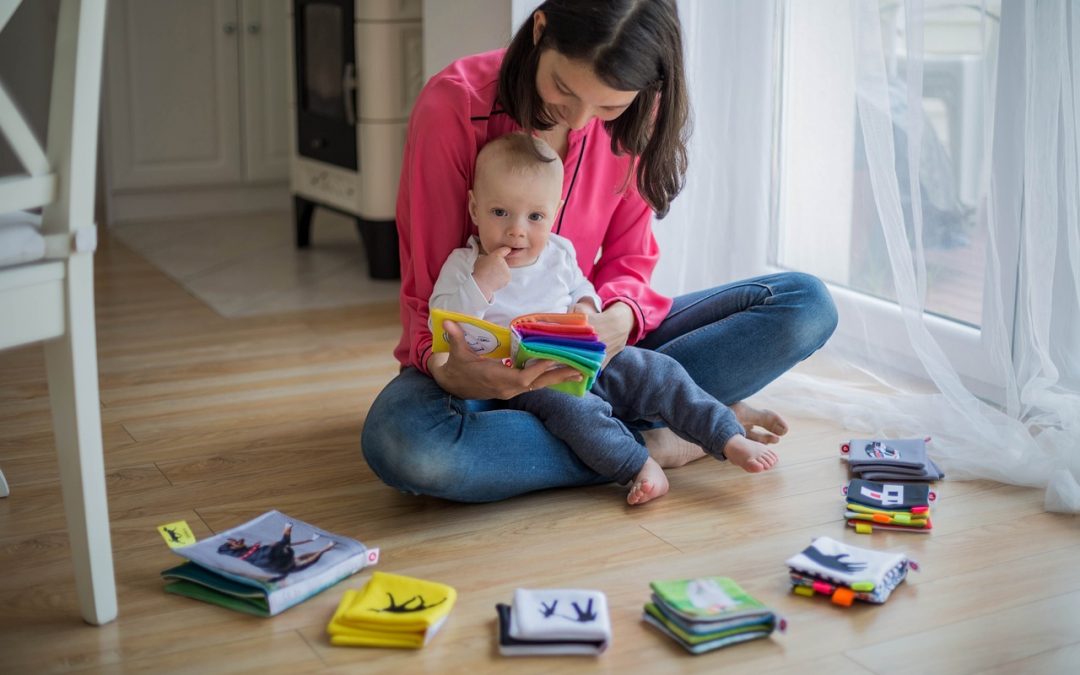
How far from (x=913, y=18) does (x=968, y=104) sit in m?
0.33

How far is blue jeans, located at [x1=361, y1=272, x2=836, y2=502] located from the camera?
173 cm

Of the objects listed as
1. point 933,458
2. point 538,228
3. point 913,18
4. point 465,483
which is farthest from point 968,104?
point 465,483

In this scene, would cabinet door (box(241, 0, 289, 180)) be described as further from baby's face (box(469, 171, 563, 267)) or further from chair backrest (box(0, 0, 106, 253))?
chair backrest (box(0, 0, 106, 253))

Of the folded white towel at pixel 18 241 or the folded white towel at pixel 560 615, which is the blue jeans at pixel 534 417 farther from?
the folded white towel at pixel 18 241

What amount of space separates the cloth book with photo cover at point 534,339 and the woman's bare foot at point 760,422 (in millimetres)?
427

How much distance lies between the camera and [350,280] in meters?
3.36

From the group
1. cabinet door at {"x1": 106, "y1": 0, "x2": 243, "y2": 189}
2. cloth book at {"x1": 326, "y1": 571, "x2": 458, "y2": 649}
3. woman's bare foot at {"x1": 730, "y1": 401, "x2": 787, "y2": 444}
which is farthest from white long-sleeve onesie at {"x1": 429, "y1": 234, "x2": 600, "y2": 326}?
cabinet door at {"x1": 106, "y1": 0, "x2": 243, "y2": 189}

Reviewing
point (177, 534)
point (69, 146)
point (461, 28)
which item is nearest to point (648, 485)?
point (177, 534)

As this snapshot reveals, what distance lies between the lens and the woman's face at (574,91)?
161 cm

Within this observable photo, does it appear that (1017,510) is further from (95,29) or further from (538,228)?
(95,29)

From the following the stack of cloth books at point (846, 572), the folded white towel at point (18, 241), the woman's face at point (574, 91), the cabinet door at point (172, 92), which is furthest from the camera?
the cabinet door at point (172, 92)

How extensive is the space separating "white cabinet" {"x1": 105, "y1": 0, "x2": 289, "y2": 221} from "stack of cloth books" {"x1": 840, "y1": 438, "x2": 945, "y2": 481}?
282cm

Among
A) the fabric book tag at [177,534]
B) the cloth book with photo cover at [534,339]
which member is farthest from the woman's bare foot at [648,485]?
the fabric book tag at [177,534]

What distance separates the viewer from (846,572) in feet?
5.01
